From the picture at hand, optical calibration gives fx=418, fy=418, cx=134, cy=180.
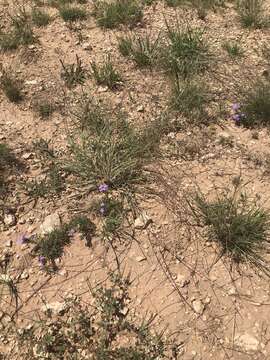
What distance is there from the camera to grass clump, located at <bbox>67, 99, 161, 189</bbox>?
3.97 metres

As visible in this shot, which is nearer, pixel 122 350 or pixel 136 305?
pixel 122 350

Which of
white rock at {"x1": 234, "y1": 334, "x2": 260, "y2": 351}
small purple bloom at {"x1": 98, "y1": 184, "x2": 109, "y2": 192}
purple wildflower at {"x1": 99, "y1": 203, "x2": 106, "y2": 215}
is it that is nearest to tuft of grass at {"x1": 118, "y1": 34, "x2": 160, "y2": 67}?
small purple bloom at {"x1": 98, "y1": 184, "x2": 109, "y2": 192}

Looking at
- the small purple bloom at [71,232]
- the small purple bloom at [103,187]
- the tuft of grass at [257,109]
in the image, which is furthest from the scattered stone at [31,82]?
the tuft of grass at [257,109]

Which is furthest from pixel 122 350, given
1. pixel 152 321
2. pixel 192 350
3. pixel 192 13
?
pixel 192 13

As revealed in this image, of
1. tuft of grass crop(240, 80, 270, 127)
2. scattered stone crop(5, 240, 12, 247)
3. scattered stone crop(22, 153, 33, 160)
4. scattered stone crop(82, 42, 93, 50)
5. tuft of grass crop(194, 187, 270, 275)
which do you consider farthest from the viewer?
scattered stone crop(82, 42, 93, 50)

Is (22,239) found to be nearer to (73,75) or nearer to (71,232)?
(71,232)

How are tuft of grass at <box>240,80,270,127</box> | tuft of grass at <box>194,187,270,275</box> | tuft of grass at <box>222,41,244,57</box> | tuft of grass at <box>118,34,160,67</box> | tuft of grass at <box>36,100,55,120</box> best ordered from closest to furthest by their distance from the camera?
tuft of grass at <box>194,187,270,275</box> < tuft of grass at <box>240,80,270,127</box> < tuft of grass at <box>36,100,55,120</box> < tuft of grass at <box>118,34,160,67</box> < tuft of grass at <box>222,41,244,57</box>

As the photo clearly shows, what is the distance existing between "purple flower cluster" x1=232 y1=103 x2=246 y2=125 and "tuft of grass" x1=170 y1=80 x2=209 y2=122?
323 mm

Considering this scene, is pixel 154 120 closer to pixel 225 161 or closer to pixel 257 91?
pixel 225 161

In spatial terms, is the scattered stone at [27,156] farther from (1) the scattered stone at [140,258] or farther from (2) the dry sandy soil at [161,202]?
(1) the scattered stone at [140,258]

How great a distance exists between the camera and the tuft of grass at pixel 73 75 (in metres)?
5.03

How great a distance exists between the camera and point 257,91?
476 centimetres

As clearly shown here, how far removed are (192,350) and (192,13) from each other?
488 centimetres

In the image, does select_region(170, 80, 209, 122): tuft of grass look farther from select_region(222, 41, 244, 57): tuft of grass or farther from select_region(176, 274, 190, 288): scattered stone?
select_region(176, 274, 190, 288): scattered stone
